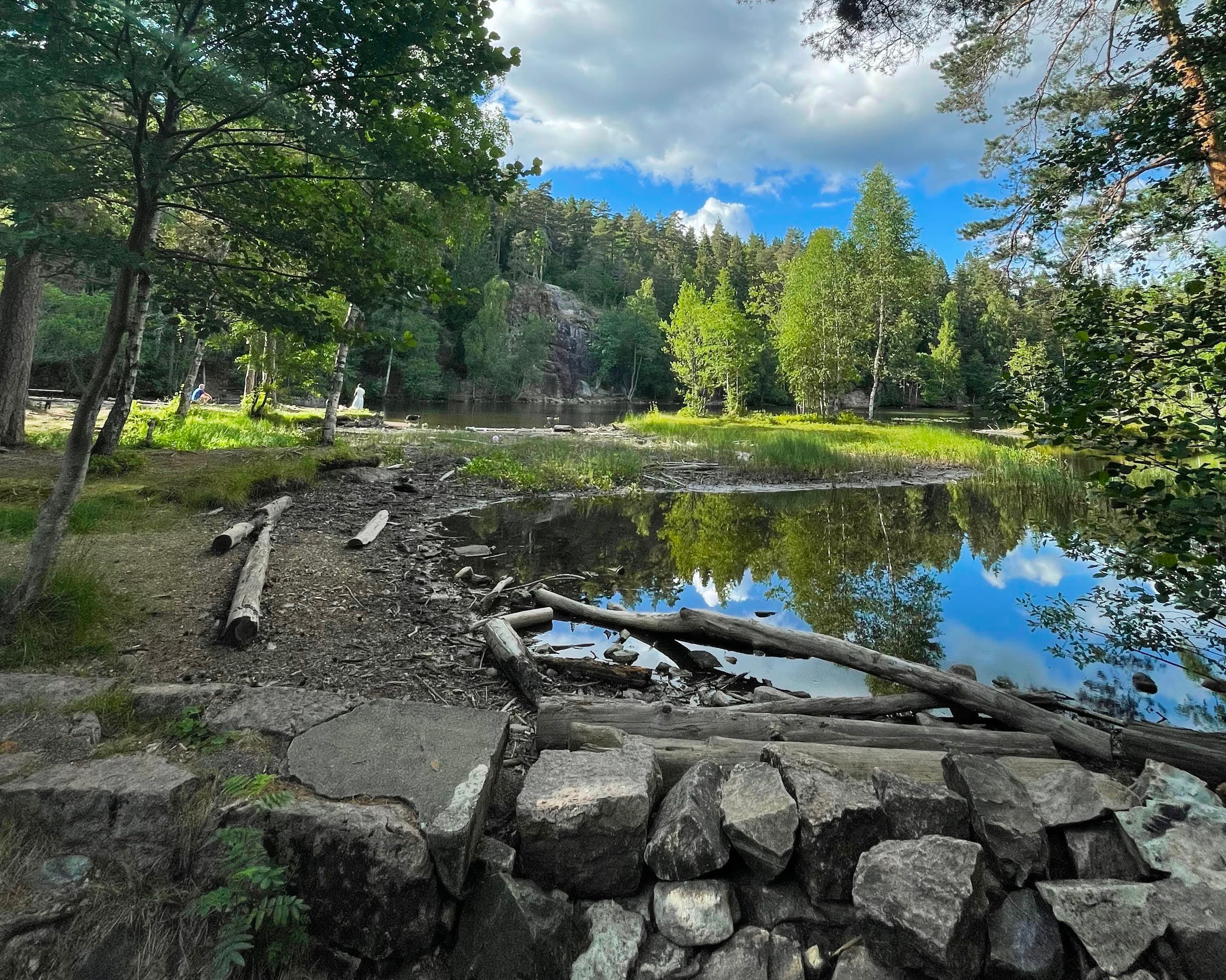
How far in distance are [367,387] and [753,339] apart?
121 feet

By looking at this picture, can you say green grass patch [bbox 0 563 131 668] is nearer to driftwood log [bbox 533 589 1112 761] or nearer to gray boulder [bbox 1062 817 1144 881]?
driftwood log [bbox 533 589 1112 761]

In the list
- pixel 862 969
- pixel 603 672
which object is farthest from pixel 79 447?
pixel 862 969

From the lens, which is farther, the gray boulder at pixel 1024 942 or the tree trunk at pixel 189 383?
the tree trunk at pixel 189 383

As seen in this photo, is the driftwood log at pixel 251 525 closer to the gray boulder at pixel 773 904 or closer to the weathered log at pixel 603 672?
the weathered log at pixel 603 672

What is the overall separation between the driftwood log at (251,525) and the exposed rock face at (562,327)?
6210cm

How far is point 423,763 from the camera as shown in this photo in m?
2.75

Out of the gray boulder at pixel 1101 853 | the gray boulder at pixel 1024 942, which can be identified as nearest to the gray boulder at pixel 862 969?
the gray boulder at pixel 1024 942

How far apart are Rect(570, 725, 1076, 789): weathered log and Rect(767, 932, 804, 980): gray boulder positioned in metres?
0.78

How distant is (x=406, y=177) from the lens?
3752 millimetres

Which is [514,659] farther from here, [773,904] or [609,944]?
[773,904]

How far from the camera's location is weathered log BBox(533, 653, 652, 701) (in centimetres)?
500

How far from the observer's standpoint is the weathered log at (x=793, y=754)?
3.06 m

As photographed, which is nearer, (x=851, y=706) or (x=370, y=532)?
(x=851, y=706)

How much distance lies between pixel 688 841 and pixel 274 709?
227 centimetres
